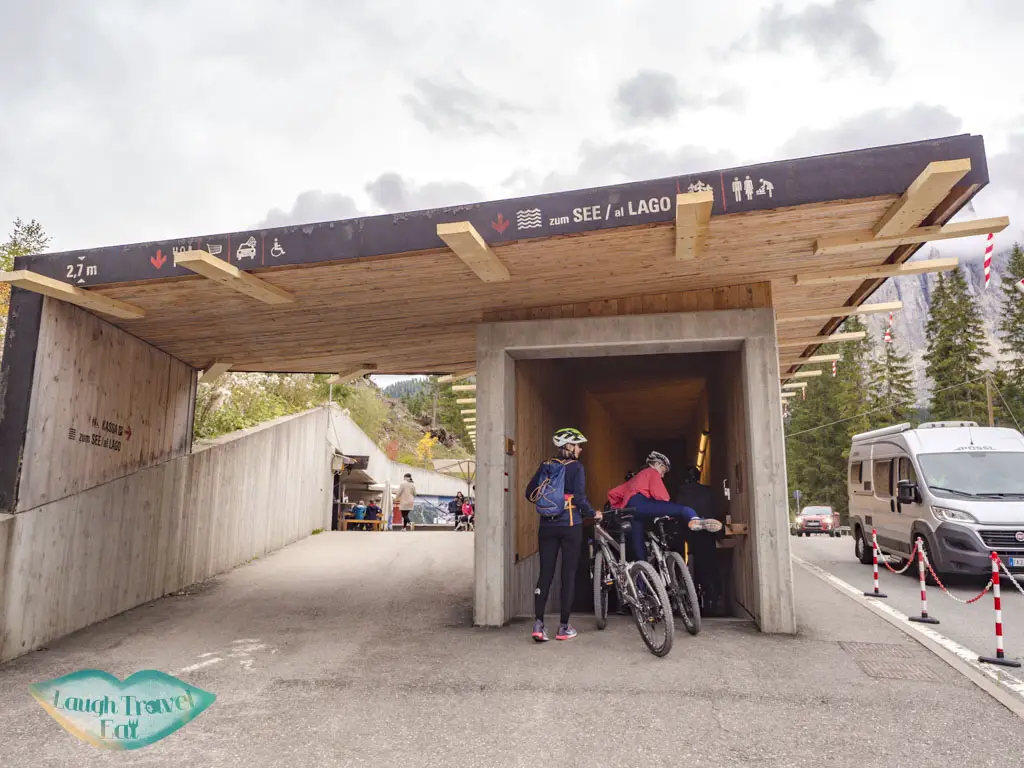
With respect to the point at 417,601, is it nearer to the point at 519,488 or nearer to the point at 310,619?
the point at 310,619

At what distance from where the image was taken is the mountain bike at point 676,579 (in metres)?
5.80

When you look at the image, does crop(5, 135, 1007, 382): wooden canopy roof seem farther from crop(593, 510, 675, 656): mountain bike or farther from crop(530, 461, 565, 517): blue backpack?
crop(593, 510, 675, 656): mountain bike

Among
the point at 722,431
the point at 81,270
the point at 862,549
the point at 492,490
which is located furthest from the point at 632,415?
the point at 81,270

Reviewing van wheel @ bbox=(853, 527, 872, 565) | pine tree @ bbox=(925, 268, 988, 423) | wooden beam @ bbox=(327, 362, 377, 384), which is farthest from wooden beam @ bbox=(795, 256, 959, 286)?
pine tree @ bbox=(925, 268, 988, 423)

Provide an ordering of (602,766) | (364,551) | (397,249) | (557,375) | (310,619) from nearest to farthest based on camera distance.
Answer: (602,766)
(397,249)
(310,619)
(557,375)
(364,551)

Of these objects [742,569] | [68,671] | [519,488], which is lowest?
[68,671]

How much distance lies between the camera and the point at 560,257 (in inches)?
223

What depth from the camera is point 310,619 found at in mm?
7066

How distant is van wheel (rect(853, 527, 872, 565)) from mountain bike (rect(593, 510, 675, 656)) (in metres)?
8.37

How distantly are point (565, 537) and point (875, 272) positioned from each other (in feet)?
12.8

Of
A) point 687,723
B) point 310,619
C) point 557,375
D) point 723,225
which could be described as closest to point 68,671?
point 310,619

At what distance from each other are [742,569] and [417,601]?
12.5 feet

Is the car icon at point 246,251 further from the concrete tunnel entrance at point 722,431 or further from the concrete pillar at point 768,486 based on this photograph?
the concrete pillar at point 768,486

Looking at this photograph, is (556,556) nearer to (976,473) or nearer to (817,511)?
(976,473)
